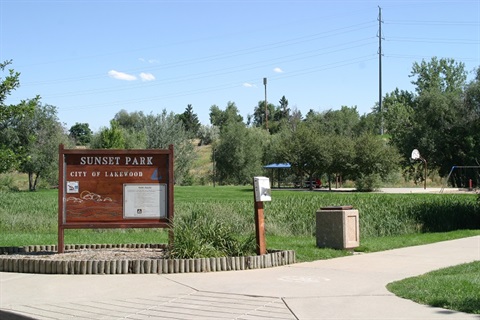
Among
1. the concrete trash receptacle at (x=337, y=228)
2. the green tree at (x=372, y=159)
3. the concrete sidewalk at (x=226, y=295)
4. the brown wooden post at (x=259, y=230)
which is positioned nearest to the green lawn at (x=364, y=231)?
the concrete trash receptacle at (x=337, y=228)

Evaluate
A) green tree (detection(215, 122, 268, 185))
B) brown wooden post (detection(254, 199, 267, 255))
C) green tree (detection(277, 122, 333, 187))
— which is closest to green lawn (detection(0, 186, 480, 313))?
brown wooden post (detection(254, 199, 267, 255))

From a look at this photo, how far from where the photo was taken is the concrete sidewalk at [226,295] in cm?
712

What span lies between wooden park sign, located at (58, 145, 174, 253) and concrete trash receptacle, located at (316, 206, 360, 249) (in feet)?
12.2

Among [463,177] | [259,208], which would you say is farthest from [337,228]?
[463,177]

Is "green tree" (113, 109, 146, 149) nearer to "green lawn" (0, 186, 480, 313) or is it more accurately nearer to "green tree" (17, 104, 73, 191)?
"green tree" (17, 104, 73, 191)

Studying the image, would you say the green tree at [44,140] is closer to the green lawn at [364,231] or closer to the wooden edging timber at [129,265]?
the green lawn at [364,231]

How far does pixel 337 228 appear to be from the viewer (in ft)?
44.3

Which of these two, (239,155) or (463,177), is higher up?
(239,155)

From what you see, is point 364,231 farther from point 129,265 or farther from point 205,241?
point 129,265

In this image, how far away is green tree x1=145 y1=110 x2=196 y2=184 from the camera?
234 feet

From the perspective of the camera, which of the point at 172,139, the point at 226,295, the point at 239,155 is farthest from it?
the point at 239,155

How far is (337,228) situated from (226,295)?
19.3 feet

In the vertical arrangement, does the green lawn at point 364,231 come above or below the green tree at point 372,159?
below

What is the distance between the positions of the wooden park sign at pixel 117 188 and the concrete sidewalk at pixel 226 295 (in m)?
2.24
